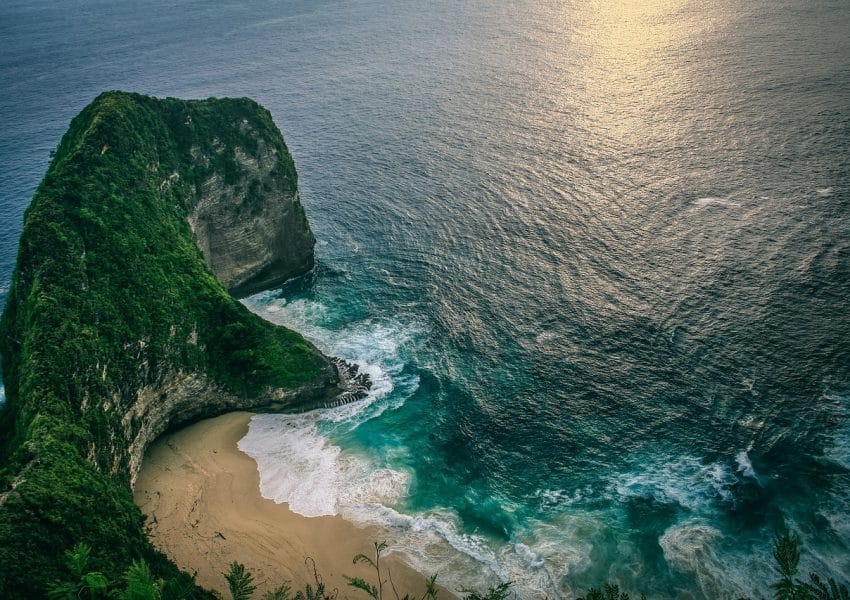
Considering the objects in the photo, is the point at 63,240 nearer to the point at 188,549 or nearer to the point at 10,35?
the point at 188,549

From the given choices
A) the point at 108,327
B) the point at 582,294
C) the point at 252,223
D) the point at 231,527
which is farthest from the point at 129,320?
the point at 582,294

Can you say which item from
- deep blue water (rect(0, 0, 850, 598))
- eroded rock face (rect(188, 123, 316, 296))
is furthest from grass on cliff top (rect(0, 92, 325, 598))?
deep blue water (rect(0, 0, 850, 598))

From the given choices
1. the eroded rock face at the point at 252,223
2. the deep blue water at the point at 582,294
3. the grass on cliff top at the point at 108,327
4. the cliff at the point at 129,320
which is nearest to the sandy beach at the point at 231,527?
the deep blue water at the point at 582,294

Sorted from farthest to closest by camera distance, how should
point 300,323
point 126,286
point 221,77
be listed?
point 221,77
point 300,323
point 126,286

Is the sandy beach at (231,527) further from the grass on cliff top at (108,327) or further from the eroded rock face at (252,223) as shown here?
the eroded rock face at (252,223)

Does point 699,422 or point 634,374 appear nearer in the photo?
point 699,422

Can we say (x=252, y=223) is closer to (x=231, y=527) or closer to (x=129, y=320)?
(x=129, y=320)

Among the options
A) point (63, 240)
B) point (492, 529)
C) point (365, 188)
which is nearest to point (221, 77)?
point (365, 188)
